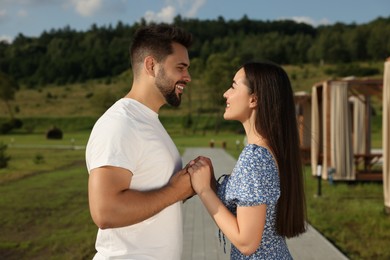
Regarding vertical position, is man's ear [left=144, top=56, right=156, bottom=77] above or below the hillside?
above

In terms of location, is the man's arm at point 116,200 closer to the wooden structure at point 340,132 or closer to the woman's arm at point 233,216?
the woman's arm at point 233,216

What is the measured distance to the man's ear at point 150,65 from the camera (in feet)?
7.18

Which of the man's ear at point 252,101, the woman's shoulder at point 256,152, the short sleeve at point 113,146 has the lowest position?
the woman's shoulder at point 256,152

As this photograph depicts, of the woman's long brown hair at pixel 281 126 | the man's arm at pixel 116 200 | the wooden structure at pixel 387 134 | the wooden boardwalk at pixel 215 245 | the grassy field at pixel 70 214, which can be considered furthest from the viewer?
the wooden structure at pixel 387 134

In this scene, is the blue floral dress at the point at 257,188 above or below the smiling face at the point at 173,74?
below

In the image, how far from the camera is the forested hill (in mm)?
99188

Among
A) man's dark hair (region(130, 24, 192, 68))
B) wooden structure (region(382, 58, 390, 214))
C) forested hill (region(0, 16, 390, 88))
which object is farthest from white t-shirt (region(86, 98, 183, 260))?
forested hill (region(0, 16, 390, 88))

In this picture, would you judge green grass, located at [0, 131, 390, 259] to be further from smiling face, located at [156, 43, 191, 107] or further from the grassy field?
smiling face, located at [156, 43, 191, 107]

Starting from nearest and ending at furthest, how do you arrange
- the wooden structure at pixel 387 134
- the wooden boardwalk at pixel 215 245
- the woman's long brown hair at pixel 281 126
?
the woman's long brown hair at pixel 281 126 → the wooden boardwalk at pixel 215 245 → the wooden structure at pixel 387 134

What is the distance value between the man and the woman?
18cm

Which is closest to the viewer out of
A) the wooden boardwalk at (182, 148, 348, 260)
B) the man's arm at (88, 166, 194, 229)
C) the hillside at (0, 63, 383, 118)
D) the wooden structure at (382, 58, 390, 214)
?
the man's arm at (88, 166, 194, 229)

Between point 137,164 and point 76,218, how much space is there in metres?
7.96

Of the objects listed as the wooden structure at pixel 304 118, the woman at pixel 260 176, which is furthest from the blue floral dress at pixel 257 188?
the wooden structure at pixel 304 118

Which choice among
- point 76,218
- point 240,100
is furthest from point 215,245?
point 240,100
